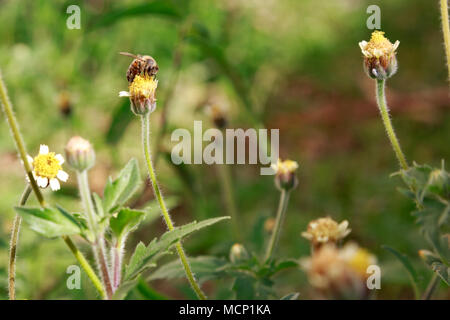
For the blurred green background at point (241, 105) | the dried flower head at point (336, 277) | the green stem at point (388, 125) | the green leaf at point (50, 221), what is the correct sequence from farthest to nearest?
the blurred green background at point (241, 105)
the green stem at point (388, 125)
the green leaf at point (50, 221)
the dried flower head at point (336, 277)

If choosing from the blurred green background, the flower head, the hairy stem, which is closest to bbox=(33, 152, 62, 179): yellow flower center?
the hairy stem

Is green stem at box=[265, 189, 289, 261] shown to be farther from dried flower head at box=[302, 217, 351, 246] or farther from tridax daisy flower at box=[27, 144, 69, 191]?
tridax daisy flower at box=[27, 144, 69, 191]

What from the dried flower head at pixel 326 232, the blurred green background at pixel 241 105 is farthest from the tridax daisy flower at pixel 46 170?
the dried flower head at pixel 326 232

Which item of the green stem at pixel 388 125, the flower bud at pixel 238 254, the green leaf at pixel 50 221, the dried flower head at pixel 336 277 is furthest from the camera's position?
the flower bud at pixel 238 254

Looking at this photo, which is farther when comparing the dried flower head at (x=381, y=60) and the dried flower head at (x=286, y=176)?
the dried flower head at (x=286, y=176)

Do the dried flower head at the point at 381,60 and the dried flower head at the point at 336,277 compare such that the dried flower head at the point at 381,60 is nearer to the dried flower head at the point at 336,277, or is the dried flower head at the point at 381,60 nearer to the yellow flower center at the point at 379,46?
the yellow flower center at the point at 379,46

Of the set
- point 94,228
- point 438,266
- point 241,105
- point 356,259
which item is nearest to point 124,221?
point 94,228
